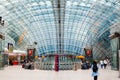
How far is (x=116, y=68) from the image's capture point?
4938cm

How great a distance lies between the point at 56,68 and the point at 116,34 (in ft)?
33.5

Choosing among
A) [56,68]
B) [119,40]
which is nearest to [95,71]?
[119,40]

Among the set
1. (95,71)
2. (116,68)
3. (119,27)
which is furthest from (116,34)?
(95,71)

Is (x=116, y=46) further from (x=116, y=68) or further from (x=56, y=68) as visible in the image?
(x=56, y=68)

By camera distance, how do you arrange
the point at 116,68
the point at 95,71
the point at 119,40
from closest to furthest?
the point at 95,71 → the point at 119,40 → the point at 116,68

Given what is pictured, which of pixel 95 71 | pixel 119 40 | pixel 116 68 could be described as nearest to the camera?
pixel 95 71

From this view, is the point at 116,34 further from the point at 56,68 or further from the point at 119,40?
the point at 56,68

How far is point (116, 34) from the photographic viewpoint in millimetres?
47156

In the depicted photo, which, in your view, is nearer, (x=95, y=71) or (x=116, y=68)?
(x=95, y=71)

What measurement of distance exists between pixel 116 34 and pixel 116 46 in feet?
5.86

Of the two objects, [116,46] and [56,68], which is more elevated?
[116,46]

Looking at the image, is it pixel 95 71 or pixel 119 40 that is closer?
pixel 95 71

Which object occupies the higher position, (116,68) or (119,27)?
(119,27)

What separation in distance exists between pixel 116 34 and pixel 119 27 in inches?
41.8
